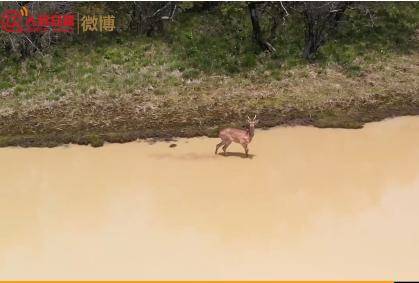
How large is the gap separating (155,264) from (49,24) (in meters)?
14.2

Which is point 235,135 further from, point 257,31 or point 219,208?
point 257,31

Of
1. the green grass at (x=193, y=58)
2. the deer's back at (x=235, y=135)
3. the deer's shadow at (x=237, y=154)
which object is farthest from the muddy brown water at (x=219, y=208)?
the green grass at (x=193, y=58)

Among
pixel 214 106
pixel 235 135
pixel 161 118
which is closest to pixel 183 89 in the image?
pixel 214 106

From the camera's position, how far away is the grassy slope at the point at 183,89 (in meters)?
17.5

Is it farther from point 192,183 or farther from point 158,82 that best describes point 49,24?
point 192,183

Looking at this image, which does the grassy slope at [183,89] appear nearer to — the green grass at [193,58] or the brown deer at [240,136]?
the green grass at [193,58]

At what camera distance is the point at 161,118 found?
58.6 ft

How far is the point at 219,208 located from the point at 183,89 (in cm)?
750

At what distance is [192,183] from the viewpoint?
13906 millimetres

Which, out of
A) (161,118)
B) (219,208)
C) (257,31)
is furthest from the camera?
(257,31)

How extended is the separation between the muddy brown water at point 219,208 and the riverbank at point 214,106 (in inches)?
27.5

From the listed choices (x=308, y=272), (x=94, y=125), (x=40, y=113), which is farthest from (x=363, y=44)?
(x=308, y=272)

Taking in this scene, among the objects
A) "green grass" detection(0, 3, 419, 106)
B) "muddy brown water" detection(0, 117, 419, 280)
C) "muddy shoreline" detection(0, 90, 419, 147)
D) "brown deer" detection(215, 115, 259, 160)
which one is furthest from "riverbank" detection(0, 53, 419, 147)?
"brown deer" detection(215, 115, 259, 160)

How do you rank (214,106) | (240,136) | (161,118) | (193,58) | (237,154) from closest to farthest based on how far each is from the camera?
(240,136) < (237,154) < (161,118) < (214,106) < (193,58)
